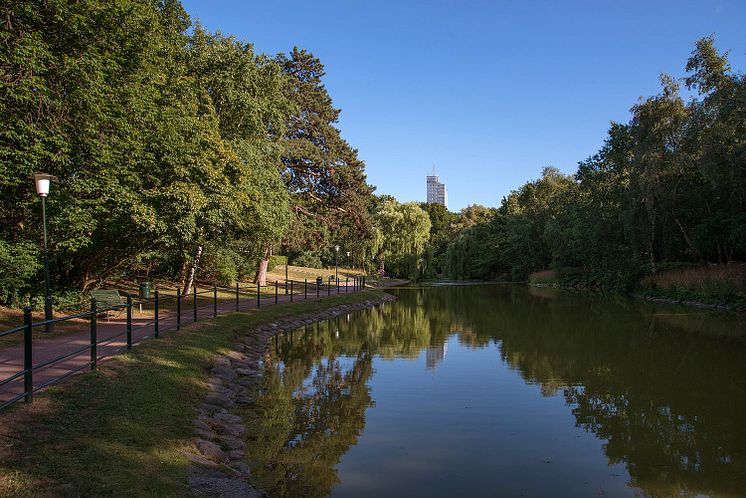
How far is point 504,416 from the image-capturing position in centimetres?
915

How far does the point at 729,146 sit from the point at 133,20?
25.7 m

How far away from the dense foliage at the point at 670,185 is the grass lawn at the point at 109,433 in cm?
2541

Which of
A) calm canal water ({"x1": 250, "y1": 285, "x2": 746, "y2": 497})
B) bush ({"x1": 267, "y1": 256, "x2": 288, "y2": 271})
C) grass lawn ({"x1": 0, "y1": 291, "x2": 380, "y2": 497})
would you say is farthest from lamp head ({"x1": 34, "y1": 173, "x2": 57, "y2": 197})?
bush ({"x1": 267, "y1": 256, "x2": 288, "y2": 271})

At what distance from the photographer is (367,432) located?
827 centimetres

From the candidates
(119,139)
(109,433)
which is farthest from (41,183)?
(109,433)

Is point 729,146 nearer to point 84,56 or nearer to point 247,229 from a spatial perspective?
point 247,229

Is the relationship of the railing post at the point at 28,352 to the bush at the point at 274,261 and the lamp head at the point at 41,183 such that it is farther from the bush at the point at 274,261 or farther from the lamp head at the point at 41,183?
the bush at the point at 274,261

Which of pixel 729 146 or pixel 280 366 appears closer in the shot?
pixel 280 366

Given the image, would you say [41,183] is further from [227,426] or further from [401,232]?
[401,232]

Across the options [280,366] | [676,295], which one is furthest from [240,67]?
[676,295]

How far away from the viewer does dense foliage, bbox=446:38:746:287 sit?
85.4ft

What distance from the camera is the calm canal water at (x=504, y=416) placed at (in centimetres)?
648

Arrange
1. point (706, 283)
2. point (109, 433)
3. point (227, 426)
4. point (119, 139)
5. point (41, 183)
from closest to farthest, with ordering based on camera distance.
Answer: point (109, 433), point (227, 426), point (41, 183), point (119, 139), point (706, 283)

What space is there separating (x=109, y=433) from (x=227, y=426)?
7.03 feet
